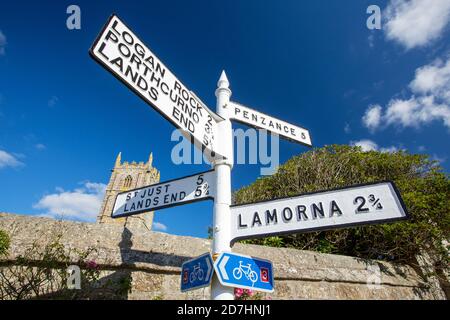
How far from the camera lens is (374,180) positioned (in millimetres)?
8383

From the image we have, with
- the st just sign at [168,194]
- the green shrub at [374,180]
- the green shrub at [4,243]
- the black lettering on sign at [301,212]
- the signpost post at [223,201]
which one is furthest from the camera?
the green shrub at [374,180]

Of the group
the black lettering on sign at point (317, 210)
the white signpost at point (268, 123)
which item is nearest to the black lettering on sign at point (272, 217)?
the black lettering on sign at point (317, 210)

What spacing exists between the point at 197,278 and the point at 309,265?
128 inches

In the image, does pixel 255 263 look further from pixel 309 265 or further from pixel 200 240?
pixel 309 265

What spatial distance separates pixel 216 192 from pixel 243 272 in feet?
2.47

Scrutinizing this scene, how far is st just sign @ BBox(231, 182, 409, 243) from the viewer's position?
7.08ft

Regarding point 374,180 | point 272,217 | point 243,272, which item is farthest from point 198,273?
point 374,180

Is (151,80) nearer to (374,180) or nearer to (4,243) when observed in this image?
(4,243)

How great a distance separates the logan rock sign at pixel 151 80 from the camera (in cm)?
183

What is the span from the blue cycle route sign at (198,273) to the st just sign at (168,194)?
24.6 inches

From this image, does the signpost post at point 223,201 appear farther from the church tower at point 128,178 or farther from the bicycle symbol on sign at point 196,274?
the church tower at point 128,178

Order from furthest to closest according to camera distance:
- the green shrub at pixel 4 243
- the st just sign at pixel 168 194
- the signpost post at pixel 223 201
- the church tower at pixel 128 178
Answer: the church tower at pixel 128 178
the green shrub at pixel 4 243
the st just sign at pixel 168 194
the signpost post at pixel 223 201

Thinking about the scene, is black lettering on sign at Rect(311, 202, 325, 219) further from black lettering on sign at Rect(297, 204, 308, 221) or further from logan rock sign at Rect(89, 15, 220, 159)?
logan rock sign at Rect(89, 15, 220, 159)

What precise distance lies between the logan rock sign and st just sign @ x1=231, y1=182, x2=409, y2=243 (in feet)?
2.31
